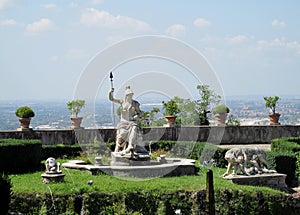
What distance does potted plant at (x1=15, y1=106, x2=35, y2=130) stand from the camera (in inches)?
765

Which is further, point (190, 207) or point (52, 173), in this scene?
point (52, 173)

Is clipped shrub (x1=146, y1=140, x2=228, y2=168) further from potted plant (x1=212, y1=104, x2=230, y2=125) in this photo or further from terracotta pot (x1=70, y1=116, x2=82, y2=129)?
potted plant (x1=212, y1=104, x2=230, y2=125)

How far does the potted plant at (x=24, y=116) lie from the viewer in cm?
1944

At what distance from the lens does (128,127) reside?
13156mm

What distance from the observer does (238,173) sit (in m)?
A: 12.6

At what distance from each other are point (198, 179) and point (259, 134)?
1098cm

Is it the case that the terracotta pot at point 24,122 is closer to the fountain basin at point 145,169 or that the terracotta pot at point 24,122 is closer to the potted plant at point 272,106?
the fountain basin at point 145,169

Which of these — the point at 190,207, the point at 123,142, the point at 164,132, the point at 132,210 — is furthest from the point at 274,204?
the point at 164,132

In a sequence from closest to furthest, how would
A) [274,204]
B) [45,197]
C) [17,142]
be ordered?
[45,197] → [274,204] → [17,142]

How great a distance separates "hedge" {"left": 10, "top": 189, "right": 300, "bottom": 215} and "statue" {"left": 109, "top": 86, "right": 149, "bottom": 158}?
112 inches

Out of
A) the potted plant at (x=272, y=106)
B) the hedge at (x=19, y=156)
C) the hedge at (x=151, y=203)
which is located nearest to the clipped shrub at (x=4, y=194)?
the hedge at (x=151, y=203)

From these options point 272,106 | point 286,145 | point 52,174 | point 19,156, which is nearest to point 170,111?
point 272,106

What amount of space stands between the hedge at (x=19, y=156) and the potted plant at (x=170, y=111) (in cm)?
800

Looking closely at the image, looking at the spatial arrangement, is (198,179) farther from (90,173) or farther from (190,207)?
(90,173)
